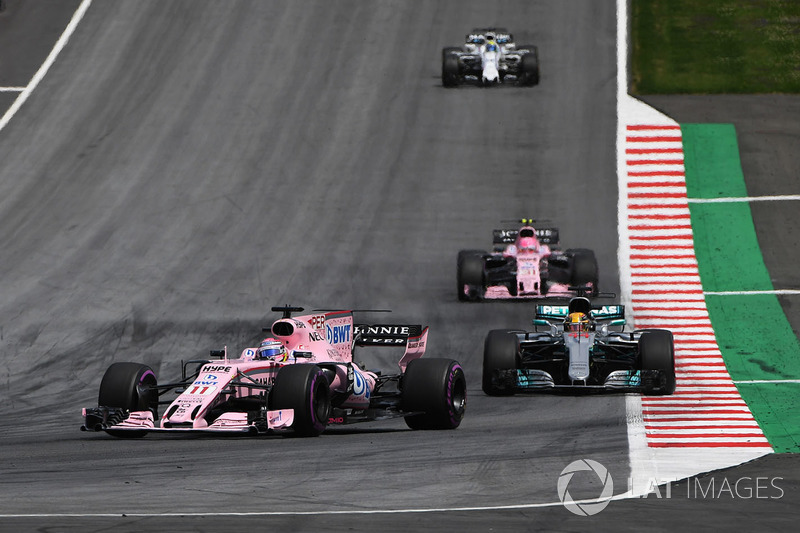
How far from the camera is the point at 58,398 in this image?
21812 millimetres

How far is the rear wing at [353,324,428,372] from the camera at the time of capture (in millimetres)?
19516

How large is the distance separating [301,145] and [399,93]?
14.5 feet

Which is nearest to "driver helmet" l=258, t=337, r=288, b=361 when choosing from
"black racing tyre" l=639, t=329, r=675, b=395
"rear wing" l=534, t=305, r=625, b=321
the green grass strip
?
"black racing tyre" l=639, t=329, r=675, b=395

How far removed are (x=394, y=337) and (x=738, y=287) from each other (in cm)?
1166

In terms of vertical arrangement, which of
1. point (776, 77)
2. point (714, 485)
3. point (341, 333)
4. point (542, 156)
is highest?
point (776, 77)

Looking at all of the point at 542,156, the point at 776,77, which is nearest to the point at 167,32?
the point at 542,156

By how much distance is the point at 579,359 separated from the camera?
2095 cm

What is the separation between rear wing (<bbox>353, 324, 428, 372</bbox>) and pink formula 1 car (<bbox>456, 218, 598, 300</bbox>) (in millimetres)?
8847

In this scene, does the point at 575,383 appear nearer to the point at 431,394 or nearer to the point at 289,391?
the point at 431,394

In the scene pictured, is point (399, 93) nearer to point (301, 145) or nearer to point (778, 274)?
point (301, 145)

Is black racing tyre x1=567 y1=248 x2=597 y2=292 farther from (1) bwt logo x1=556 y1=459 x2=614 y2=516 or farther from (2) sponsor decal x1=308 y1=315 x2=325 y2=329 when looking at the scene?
(1) bwt logo x1=556 y1=459 x2=614 y2=516

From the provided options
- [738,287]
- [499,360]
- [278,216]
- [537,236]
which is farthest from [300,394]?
[278,216]

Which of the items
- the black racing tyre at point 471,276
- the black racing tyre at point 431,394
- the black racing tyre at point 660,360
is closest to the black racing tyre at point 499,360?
the black racing tyre at point 660,360

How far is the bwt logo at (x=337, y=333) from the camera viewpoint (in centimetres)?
1877
